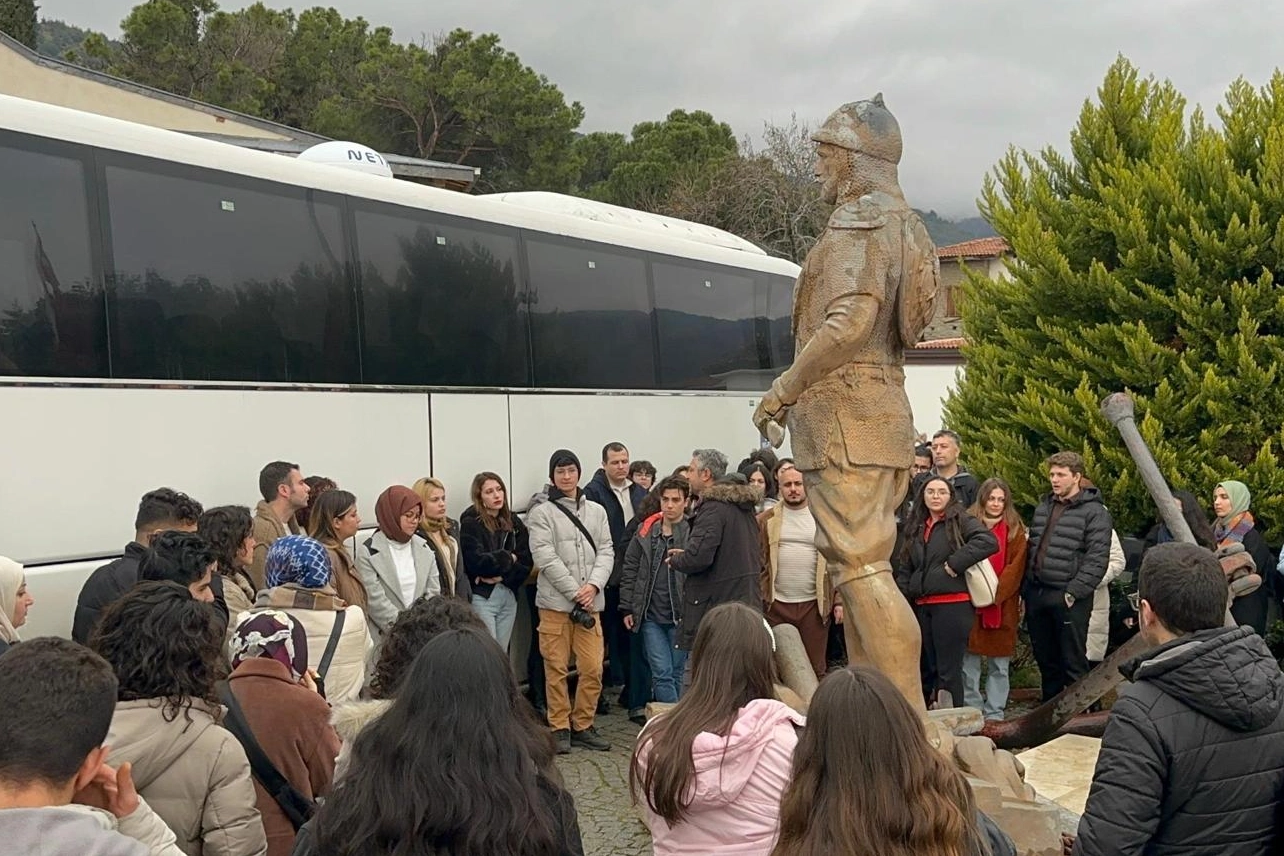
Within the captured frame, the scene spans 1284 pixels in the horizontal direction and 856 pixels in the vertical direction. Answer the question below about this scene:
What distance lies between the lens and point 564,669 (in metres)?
8.09

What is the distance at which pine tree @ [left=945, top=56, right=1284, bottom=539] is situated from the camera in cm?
888

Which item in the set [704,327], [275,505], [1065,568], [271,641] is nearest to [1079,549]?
[1065,568]

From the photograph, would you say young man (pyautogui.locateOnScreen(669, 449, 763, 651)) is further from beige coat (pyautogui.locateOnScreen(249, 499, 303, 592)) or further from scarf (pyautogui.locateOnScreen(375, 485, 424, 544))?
beige coat (pyautogui.locateOnScreen(249, 499, 303, 592))

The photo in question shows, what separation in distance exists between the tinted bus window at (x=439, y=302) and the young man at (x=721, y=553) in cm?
229

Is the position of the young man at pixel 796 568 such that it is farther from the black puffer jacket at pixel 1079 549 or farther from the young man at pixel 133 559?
the young man at pixel 133 559

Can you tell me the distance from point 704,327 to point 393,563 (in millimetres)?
4866

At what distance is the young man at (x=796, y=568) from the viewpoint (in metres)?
7.77

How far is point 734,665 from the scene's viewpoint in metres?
3.30

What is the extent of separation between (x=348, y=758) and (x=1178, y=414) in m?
7.77

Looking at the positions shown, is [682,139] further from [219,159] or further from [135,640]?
[135,640]

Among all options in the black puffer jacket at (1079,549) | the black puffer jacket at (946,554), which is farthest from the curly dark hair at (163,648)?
the black puffer jacket at (1079,549)

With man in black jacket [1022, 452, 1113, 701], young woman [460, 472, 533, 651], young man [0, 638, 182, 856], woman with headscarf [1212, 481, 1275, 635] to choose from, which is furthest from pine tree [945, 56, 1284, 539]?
young man [0, 638, 182, 856]

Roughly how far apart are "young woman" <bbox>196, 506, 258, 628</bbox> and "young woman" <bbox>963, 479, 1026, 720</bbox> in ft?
15.3

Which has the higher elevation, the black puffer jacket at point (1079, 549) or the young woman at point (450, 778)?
the young woman at point (450, 778)
